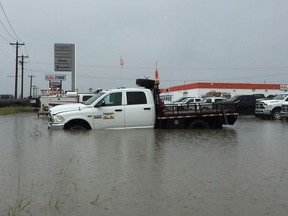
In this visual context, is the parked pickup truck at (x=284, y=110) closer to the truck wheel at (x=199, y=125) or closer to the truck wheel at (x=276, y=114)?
the truck wheel at (x=276, y=114)

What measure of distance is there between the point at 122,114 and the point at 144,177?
23.5 ft

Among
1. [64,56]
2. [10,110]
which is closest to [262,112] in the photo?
[10,110]

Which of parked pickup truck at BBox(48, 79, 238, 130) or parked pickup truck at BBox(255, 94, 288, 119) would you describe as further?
parked pickup truck at BBox(255, 94, 288, 119)

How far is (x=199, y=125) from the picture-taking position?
1490 centimetres

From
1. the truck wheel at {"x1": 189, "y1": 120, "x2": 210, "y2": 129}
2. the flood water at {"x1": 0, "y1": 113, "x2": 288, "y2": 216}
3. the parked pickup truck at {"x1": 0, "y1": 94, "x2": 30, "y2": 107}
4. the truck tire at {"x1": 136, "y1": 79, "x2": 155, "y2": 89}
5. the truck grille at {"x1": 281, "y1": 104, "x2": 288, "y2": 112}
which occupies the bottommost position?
the flood water at {"x1": 0, "y1": 113, "x2": 288, "y2": 216}

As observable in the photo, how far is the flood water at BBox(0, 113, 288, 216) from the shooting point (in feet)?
16.6

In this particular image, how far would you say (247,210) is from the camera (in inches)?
194

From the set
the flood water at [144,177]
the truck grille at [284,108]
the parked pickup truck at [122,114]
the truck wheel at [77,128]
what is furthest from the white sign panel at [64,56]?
the flood water at [144,177]

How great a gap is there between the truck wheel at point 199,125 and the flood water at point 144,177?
3.46m

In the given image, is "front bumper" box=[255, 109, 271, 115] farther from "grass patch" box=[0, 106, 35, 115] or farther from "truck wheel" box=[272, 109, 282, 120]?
"grass patch" box=[0, 106, 35, 115]

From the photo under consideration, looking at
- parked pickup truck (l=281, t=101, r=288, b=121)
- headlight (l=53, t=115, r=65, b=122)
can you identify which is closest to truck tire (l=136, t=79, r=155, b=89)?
headlight (l=53, t=115, r=65, b=122)

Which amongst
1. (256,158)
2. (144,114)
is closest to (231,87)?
(144,114)

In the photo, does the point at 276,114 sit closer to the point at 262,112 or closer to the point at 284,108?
the point at 262,112

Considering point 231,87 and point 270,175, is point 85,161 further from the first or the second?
point 231,87
